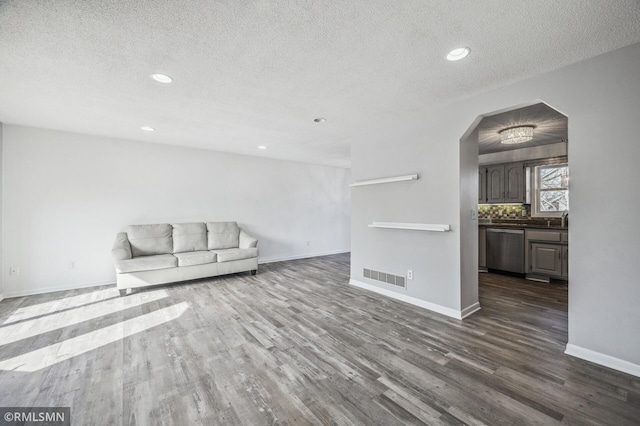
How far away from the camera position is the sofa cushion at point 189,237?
183 inches

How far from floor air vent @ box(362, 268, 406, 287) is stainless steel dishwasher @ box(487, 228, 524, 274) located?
8.33 feet

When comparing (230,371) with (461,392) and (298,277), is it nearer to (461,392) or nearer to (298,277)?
(461,392)

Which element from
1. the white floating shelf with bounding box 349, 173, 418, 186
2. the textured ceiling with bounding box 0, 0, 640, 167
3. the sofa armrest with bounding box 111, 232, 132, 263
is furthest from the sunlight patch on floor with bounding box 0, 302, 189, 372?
the white floating shelf with bounding box 349, 173, 418, 186

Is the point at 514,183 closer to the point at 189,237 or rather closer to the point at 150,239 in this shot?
the point at 189,237

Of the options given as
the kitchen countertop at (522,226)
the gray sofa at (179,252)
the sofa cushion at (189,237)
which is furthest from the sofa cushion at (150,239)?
the kitchen countertop at (522,226)

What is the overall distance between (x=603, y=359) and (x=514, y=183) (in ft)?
13.2

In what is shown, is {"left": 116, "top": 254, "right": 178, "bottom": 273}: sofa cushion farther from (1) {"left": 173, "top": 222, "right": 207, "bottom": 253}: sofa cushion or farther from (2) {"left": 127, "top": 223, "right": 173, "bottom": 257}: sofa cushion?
(1) {"left": 173, "top": 222, "right": 207, "bottom": 253}: sofa cushion

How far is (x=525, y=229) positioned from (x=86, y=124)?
715 centimetres

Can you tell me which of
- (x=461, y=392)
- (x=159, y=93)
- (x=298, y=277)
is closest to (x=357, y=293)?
(x=298, y=277)

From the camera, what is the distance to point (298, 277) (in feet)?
15.3

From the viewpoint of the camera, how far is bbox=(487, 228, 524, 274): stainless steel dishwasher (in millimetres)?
4441

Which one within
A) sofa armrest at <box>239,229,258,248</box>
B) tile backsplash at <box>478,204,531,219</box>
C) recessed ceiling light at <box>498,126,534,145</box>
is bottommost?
sofa armrest at <box>239,229,258,248</box>

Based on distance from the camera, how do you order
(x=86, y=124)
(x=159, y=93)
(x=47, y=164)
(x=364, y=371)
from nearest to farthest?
(x=364, y=371), (x=159, y=93), (x=86, y=124), (x=47, y=164)

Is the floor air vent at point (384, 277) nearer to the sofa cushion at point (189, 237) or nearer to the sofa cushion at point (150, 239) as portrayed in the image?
the sofa cushion at point (189, 237)
